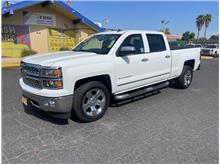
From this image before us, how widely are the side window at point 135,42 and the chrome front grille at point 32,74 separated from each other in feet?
6.83

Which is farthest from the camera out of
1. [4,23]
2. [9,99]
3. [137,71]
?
[4,23]

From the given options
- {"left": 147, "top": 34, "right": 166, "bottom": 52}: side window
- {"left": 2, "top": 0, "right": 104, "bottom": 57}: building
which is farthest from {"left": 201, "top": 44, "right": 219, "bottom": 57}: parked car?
{"left": 147, "top": 34, "right": 166, "bottom": 52}: side window

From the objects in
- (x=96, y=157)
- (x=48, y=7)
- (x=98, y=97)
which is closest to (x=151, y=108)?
(x=98, y=97)

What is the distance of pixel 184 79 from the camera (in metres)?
6.71

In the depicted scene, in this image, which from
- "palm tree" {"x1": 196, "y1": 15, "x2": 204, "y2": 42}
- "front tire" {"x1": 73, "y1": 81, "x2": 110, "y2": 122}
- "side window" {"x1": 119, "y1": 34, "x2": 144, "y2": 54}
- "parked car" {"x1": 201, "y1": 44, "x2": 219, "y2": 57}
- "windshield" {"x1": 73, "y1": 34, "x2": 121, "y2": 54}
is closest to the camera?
"front tire" {"x1": 73, "y1": 81, "x2": 110, "y2": 122}

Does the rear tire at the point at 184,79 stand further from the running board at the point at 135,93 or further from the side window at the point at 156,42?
the side window at the point at 156,42

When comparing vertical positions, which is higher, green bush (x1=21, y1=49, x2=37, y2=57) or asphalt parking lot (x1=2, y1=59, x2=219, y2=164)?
green bush (x1=21, y1=49, x2=37, y2=57)

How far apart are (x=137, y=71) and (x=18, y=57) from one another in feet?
41.6

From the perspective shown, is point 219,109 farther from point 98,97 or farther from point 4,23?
point 4,23

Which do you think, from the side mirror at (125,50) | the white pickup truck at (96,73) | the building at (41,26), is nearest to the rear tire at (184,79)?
the white pickup truck at (96,73)

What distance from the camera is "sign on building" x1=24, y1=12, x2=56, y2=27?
15.0 meters

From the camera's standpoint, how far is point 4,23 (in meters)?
14.1

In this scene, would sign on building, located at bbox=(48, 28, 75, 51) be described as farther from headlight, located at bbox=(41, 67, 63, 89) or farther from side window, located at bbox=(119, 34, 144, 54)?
headlight, located at bbox=(41, 67, 63, 89)

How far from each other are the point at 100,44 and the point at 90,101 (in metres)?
1.57
